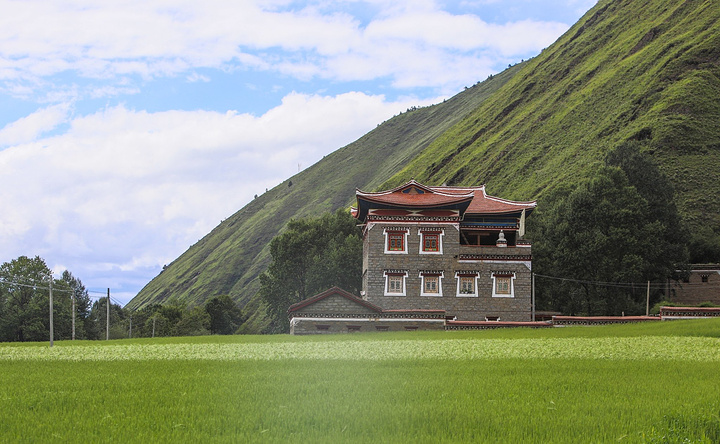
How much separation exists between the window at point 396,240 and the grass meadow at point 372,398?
1328 inches

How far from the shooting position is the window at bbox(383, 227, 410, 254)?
5891 centimetres

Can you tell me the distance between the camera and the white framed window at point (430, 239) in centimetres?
5897

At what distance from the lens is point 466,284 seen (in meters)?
58.8

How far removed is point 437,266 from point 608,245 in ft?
62.5

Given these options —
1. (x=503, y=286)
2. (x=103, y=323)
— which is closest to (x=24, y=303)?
(x=103, y=323)

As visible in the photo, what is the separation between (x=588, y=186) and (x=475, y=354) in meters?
49.1

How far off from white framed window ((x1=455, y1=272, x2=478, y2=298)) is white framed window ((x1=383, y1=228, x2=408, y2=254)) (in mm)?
5124

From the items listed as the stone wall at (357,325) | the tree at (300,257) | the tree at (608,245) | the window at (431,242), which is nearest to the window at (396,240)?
the window at (431,242)

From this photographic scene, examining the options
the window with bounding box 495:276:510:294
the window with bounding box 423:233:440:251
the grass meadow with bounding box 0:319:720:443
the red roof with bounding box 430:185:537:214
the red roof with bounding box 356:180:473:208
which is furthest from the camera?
the red roof with bounding box 430:185:537:214

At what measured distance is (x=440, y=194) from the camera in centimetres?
6012

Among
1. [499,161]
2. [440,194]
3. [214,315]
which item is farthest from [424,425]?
[499,161]

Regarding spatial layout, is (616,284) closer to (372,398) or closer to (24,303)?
(372,398)

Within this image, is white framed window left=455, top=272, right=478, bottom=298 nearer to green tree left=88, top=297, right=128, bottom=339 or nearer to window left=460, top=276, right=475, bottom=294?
window left=460, top=276, right=475, bottom=294

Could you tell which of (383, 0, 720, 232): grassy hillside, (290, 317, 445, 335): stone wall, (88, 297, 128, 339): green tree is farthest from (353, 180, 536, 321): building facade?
(88, 297, 128, 339): green tree
